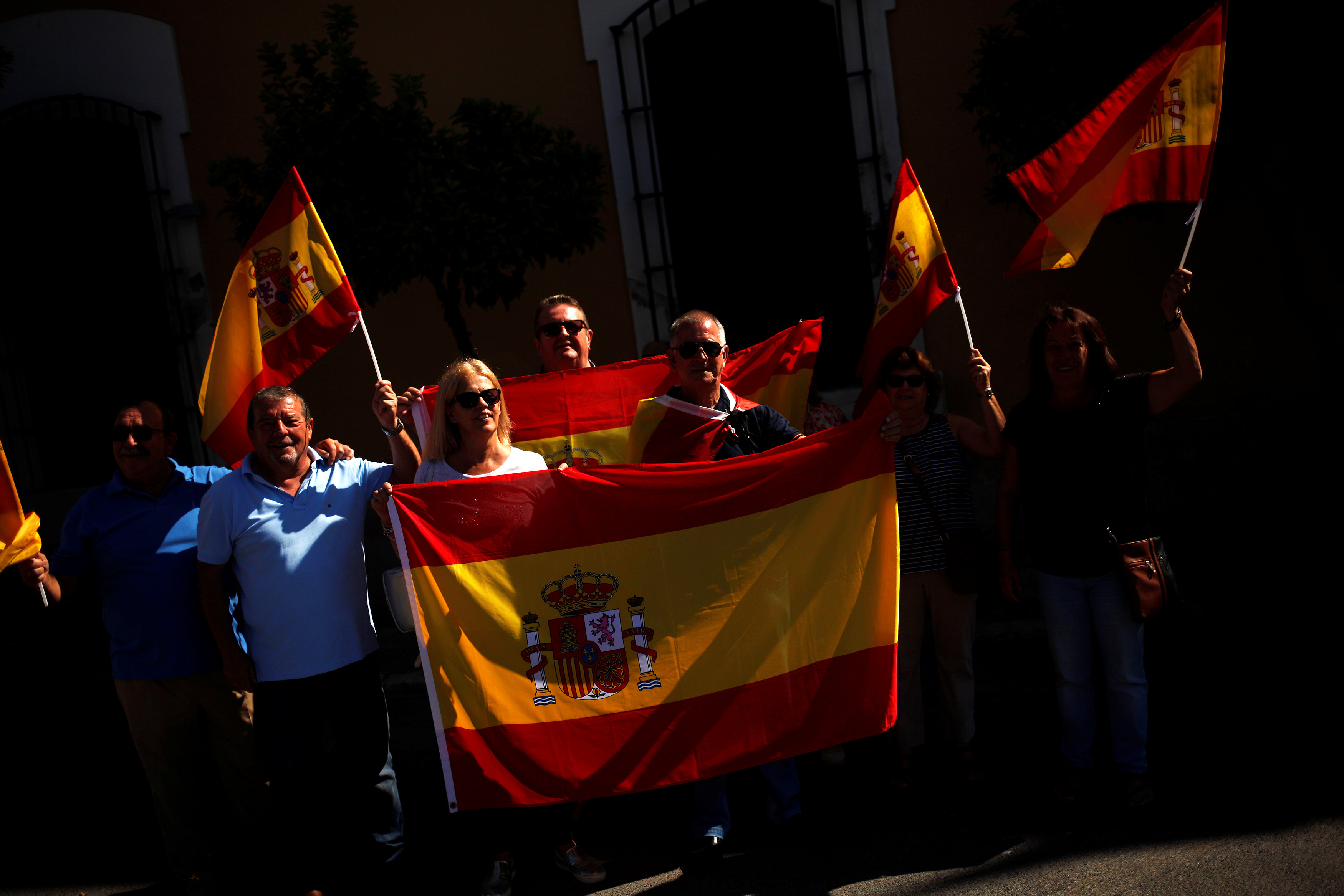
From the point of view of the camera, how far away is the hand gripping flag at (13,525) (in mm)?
3172

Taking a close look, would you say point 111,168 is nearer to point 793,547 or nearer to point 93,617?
point 93,617

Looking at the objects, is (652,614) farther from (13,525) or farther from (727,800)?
(13,525)

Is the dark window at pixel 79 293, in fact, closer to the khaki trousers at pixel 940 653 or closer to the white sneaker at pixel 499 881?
the white sneaker at pixel 499 881

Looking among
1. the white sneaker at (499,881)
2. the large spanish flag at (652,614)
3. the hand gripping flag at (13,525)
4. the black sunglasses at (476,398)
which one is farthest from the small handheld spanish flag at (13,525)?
the white sneaker at (499,881)

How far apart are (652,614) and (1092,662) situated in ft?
5.67

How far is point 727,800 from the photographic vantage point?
3.61 metres

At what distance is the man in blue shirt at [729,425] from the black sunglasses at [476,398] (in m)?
0.70

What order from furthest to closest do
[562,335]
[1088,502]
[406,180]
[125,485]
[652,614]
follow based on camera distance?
[406,180] < [562,335] < [125,485] < [1088,502] < [652,614]

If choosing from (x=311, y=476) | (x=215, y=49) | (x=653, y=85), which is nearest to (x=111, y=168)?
(x=215, y=49)

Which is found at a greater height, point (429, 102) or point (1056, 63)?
point (429, 102)

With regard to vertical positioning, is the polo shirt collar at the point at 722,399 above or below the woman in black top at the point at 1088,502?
above

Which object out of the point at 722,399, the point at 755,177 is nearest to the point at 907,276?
the point at 722,399

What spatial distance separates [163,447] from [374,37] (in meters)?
5.49

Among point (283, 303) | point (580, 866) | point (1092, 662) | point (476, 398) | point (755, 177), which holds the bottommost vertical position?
point (580, 866)
